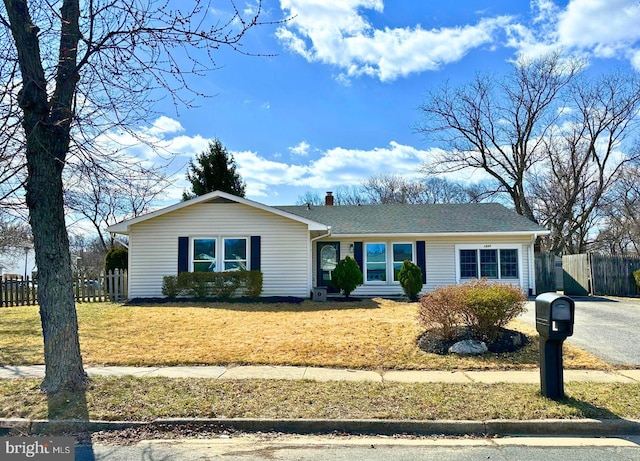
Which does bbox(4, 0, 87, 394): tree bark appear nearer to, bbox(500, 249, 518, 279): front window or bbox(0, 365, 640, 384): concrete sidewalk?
bbox(0, 365, 640, 384): concrete sidewalk

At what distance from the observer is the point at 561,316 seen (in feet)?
17.3

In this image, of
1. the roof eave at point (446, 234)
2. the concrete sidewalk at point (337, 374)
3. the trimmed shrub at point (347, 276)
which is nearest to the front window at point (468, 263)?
the roof eave at point (446, 234)

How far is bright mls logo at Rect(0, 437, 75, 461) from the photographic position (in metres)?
4.12

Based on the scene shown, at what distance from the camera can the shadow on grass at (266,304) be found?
13875mm

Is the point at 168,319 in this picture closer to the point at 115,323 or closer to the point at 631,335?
the point at 115,323

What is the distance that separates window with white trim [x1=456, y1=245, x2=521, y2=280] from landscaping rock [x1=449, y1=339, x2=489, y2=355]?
1086cm

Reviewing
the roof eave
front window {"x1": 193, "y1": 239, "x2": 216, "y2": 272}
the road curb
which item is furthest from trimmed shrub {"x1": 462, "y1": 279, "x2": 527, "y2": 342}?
front window {"x1": 193, "y1": 239, "x2": 216, "y2": 272}

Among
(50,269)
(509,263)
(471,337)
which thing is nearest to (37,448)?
(50,269)

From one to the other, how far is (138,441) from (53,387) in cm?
183

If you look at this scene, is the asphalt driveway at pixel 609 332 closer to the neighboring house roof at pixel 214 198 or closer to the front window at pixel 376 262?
the front window at pixel 376 262

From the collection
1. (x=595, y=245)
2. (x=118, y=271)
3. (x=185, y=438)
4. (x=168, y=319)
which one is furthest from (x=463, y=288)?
(x=595, y=245)

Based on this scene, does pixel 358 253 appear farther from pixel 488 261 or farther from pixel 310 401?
pixel 310 401

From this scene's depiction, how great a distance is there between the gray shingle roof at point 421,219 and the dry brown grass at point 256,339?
5843mm

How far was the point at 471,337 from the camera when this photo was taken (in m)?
8.31
